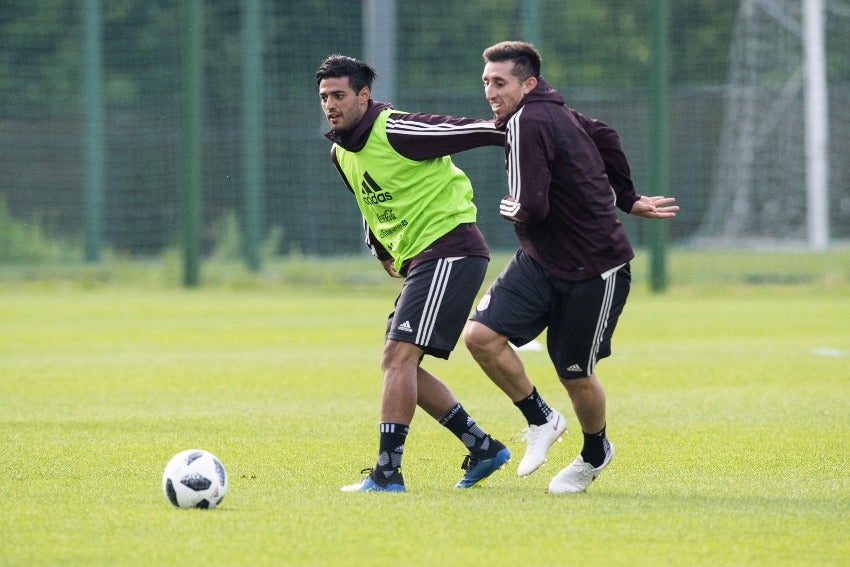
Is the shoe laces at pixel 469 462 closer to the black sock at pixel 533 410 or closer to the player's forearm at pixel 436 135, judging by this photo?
the black sock at pixel 533 410

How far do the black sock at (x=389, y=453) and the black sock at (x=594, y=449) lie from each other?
86 centimetres

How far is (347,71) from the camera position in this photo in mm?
7344

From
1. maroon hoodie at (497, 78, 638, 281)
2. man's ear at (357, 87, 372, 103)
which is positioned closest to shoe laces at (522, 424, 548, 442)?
maroon hoodie at (497, 78, 638, 281)

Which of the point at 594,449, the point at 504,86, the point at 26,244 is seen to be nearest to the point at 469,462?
the point at 594,449

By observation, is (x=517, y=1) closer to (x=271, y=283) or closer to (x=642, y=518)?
(x=271, y=283)

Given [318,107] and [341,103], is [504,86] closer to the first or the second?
[341,103]

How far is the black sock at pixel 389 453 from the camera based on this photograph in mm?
7020

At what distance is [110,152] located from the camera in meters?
26.8

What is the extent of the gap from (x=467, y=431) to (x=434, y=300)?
698mm

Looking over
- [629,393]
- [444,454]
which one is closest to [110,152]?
[629,393]

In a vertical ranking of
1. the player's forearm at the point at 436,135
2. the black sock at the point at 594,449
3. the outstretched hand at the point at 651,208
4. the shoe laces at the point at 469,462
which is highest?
the player's forearm at the point at 436,135

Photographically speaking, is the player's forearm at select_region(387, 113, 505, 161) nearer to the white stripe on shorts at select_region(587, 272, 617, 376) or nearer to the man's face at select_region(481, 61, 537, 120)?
the man's face at select_region(481, 61, 537, 120)

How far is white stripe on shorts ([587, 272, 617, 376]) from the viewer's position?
279 inches

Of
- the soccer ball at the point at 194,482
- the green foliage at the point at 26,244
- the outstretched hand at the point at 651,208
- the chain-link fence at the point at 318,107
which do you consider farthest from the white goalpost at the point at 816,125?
the soccer ball at the point at 194,482
